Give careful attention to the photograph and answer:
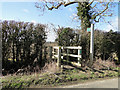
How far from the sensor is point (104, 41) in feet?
20.2

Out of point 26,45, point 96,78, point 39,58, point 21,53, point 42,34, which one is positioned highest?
point 42,34

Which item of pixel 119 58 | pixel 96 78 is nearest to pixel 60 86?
pixel 96 78

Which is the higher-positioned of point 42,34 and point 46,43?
point 42,34

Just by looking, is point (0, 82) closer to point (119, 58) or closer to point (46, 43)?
point (46, 43)

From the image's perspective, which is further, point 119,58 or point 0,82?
point 119,58

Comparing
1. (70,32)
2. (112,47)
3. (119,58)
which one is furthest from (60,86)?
(119,58)

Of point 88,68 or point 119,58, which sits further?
point 119,58

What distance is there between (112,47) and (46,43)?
457 cm

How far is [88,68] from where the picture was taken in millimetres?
4539

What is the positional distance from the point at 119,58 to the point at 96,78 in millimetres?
4076

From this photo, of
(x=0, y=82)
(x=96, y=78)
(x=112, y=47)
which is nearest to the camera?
(x=0, y=82)

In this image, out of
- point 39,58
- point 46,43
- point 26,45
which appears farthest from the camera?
point 46,43

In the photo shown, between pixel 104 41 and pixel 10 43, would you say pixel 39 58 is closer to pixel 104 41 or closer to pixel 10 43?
pixel 10 43

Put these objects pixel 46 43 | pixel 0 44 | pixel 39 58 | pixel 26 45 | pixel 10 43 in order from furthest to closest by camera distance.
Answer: pixel 46 43 < pixel 39 58 < pixel 26 45 < pixel 10 43 < pixel 0 44
